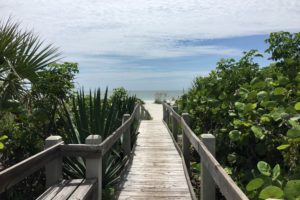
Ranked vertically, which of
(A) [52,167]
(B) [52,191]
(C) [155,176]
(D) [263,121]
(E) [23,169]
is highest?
(D) [263,121]

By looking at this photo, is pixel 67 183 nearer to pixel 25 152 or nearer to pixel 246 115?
pixel 25 152

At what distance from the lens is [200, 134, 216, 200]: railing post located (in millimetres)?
3209

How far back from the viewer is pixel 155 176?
17.1 feet

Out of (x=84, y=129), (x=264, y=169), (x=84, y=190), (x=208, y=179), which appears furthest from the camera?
(x=84, y=129)

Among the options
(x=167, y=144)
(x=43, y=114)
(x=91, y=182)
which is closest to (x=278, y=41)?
(x=91, y=182)

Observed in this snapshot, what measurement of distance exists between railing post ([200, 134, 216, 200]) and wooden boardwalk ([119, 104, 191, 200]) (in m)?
1.00

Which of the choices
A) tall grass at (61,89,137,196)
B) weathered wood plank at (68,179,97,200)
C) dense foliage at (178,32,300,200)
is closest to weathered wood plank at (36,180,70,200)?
weathered wood plank at (68,179,97,200)

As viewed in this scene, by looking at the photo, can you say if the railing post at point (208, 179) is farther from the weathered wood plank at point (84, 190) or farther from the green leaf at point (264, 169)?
the weathered wood plank at point (84, 190)

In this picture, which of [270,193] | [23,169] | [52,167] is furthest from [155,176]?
[270,193]

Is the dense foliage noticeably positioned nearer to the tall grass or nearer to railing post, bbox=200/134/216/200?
railing post, bbox=200/134/216/200

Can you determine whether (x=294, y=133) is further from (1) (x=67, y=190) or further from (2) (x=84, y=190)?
(1) (x=67, y=190)

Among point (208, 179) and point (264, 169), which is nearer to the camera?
point (264, 169)

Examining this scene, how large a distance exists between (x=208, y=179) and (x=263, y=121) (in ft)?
2.69

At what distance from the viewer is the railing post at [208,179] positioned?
126 inches
